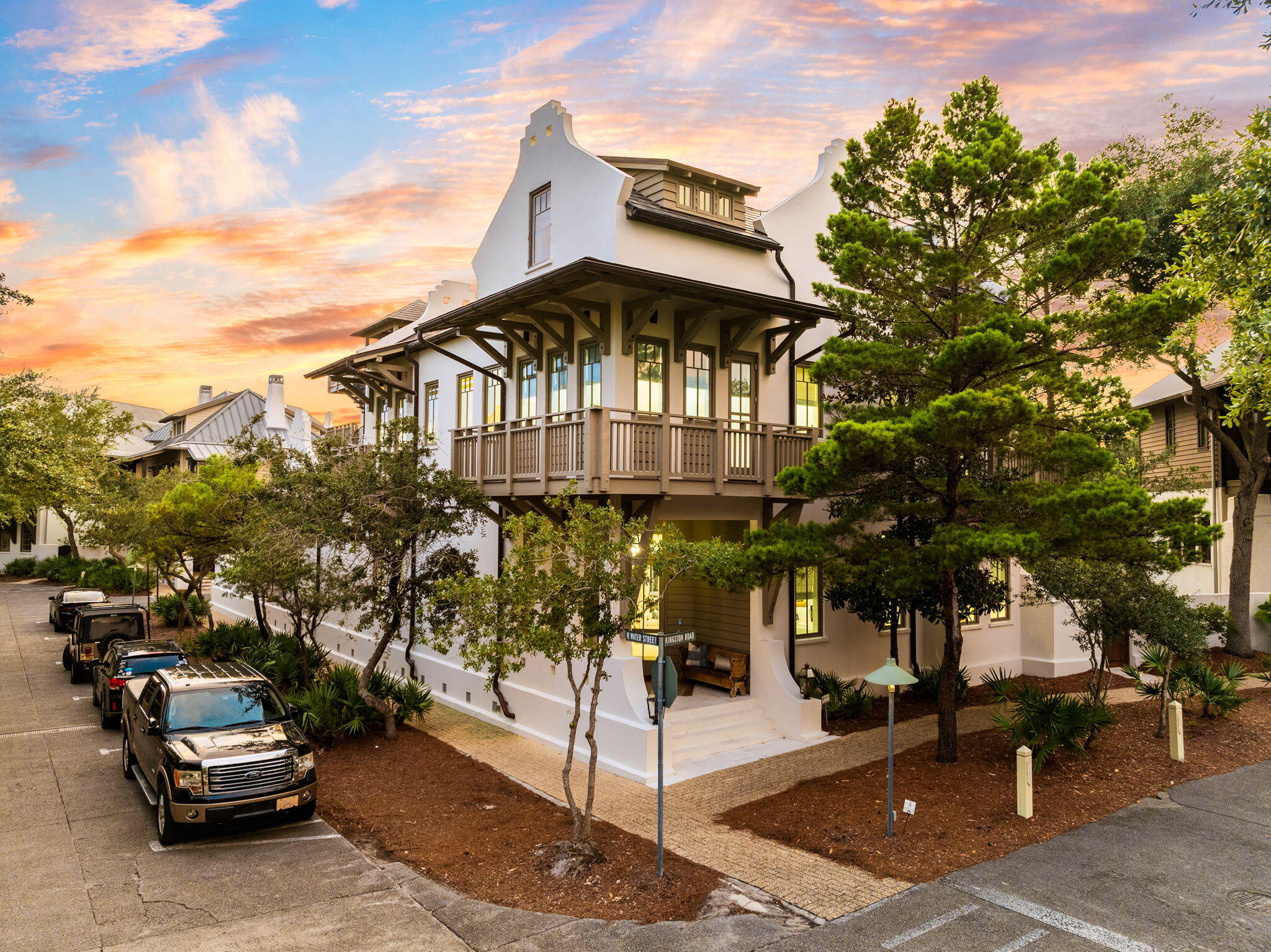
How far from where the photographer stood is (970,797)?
1152 cm

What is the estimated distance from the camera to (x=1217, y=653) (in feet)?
74.9

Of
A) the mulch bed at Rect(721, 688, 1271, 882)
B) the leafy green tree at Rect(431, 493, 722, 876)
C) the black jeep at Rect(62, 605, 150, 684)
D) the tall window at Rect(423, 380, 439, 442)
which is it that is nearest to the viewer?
the leafy green tree at Rect(431, 493, 722, 876)

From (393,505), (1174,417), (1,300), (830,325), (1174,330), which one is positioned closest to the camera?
(1174,330)

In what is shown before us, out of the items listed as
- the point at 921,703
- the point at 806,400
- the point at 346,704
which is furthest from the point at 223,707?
the point at 921,703

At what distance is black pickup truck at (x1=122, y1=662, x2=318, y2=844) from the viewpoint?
991 cm

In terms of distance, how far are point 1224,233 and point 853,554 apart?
23.4ft

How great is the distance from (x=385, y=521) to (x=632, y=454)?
4.92m

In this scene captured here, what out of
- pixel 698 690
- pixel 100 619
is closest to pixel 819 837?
pixel 698 690

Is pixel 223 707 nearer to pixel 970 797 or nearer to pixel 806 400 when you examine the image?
pixel 970 797

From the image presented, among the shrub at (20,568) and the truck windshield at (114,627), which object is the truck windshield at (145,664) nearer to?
the truck windshield at (114,627)

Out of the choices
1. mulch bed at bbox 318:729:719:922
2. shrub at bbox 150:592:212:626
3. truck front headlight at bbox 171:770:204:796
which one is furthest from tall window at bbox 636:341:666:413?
shrub at bbox 150:592:212:626

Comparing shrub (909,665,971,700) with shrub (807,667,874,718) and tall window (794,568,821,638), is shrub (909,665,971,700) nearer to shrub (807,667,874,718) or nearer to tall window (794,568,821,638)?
shrub (807,667,874,718)

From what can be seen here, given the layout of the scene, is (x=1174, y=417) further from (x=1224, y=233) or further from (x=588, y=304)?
(x=588, y=304)

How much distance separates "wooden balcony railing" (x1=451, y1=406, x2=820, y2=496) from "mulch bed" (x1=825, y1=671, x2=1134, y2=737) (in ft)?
16.2
